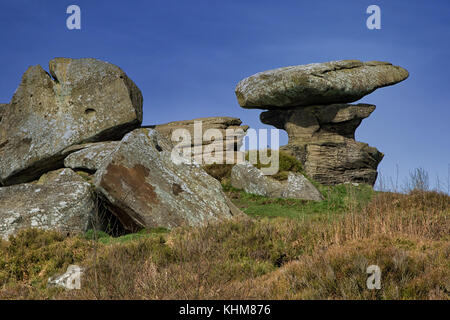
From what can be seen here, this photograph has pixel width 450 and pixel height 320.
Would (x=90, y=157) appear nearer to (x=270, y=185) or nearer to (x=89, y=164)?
(x=89, y=164)

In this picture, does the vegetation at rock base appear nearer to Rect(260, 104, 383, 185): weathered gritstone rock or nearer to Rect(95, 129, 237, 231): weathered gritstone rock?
Rect(95, 129, 237, 231): weathered gritstone rock

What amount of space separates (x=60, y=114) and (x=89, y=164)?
181 inches

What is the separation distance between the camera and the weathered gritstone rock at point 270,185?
19.1 m

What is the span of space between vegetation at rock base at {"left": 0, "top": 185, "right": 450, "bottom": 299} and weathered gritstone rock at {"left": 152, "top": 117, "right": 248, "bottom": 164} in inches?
475

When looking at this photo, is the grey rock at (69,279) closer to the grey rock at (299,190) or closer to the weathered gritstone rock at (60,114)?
the weathered gritstone rock at (60,114)

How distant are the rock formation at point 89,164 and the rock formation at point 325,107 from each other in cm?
988

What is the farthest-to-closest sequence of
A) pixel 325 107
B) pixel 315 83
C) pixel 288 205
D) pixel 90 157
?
pixel 325 107 → pixel 315 83 → pixel 288 205 → pixel 90 157

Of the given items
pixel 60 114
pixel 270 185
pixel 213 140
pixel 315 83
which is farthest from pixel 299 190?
pixel 60 114

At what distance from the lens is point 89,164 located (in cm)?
1595

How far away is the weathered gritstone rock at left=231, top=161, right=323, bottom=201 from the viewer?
19.1 meters

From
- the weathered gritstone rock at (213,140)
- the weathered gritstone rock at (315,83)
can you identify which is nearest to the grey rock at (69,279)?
the weathered gritstone rock at (213,140)

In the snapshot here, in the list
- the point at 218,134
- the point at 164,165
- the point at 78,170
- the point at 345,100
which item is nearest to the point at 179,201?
the point at 164,165

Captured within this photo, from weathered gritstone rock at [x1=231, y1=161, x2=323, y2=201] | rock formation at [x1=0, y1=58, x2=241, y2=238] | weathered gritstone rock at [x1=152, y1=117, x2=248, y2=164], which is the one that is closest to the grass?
weathered gritstone rock at [x1=231, y1=161, x2=323, y2=201]

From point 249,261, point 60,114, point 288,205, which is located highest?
point 60,114
